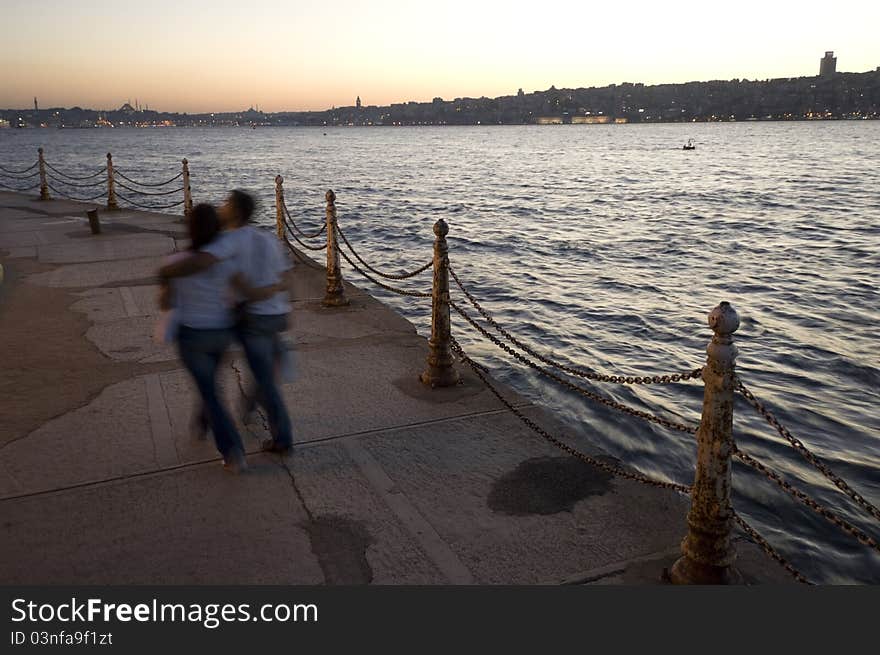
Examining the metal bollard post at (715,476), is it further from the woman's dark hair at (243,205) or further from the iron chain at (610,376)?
the woman's dark hair at (243,205)

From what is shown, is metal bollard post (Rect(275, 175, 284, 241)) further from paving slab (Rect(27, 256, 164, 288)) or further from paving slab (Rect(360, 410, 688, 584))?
paving slab (Rect(360, 410, 688, 584))

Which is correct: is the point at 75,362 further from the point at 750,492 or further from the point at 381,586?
the point at 750,492

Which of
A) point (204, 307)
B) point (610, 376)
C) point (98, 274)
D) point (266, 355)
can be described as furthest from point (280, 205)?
point (204, 307)

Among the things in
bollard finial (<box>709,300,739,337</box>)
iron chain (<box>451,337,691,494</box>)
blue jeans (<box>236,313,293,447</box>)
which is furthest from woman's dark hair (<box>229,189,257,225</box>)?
bollard finial (<box>709,300,739,337</box>)

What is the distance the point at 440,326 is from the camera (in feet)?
20.3

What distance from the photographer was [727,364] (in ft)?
10.9

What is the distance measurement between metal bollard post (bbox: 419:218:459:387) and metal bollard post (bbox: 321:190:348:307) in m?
2.93

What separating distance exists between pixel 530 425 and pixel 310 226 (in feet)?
84.9

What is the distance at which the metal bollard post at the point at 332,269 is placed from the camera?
886 cm

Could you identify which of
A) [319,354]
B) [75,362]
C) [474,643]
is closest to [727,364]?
[474,643]

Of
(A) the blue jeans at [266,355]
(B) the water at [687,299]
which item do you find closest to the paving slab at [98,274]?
(B) the water at [687,299]

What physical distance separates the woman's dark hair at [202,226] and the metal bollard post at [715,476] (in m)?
2.76

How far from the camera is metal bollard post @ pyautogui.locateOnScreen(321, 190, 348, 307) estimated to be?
349 inches

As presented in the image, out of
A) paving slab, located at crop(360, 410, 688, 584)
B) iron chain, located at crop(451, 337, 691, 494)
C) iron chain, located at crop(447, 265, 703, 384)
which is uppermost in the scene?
iron chain, located at crop(447, 265, 703, 384)
